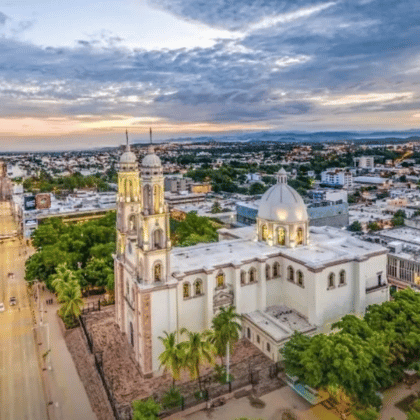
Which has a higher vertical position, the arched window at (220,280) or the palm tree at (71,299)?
the arched window at (220,280)

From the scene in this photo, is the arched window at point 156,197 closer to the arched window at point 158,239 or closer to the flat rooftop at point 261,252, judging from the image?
the arched window at point 158,239

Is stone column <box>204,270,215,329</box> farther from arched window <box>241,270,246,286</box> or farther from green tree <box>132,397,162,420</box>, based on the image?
green tree <box>132,397,162,420</box>

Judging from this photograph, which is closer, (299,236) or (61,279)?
(299,236)

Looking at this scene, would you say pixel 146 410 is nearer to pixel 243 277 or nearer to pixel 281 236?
pixel 243 277

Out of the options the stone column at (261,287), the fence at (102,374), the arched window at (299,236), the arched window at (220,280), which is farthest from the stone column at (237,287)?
the fence at (102,374)

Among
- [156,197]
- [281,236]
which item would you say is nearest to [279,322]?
[281,236]

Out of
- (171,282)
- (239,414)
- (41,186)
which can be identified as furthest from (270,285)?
(41,186)

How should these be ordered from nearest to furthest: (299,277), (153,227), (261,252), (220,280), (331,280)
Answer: (153,227) < (220,280) < (331,280) < (299,277) < (261,252)
